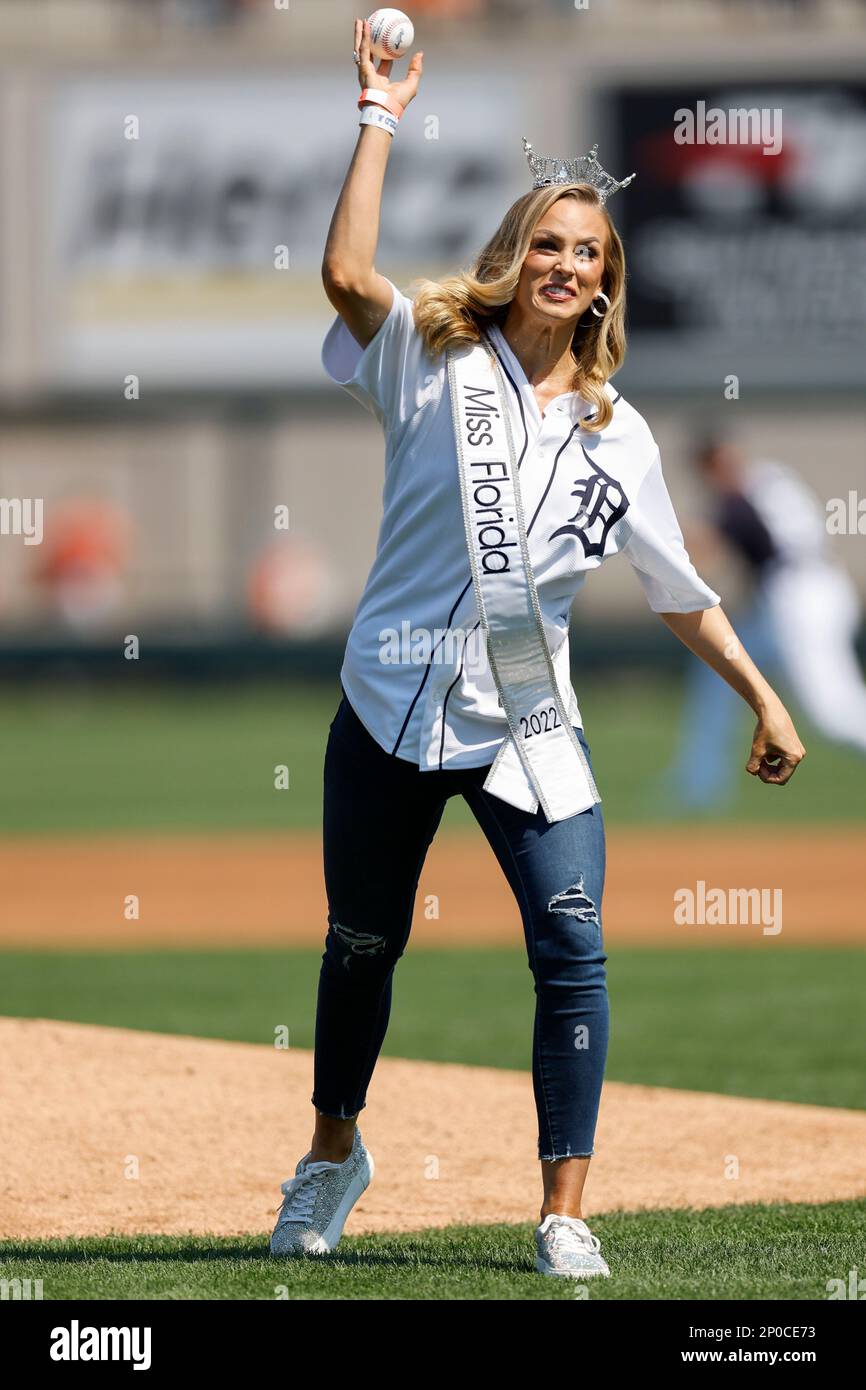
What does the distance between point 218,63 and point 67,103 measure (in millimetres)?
2317

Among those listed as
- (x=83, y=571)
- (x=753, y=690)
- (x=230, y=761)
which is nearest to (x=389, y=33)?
(x=753, y=690)

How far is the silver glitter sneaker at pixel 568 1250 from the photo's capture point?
13.9ft

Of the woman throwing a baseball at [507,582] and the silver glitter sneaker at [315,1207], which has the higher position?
the woman throwing a baseball at [507,582]

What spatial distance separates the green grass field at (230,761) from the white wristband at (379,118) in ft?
36.6

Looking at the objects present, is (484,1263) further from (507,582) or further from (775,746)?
(507,582)

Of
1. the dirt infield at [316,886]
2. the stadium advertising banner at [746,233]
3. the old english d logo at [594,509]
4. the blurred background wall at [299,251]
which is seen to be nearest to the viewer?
the old english d logo at [594,509]

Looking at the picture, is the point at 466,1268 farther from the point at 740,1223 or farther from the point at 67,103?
the point at 67,103

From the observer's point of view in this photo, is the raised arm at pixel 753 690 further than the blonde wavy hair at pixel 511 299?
Yes

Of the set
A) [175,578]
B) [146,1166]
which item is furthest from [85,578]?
[146,1166]

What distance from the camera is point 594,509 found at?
428 centimetres

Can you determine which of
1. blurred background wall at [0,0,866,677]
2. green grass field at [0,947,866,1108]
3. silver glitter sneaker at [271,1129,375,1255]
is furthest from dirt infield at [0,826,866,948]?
blurred background wall at [0,0,866,677]

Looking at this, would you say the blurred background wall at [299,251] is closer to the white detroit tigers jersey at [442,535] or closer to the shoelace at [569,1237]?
the white detroit tigers jersey at [442,535]

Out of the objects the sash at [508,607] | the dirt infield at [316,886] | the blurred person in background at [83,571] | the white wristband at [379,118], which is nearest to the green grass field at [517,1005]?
the dirt infield at [316,886]

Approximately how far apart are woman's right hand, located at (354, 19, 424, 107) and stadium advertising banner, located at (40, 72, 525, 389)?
24.6m
